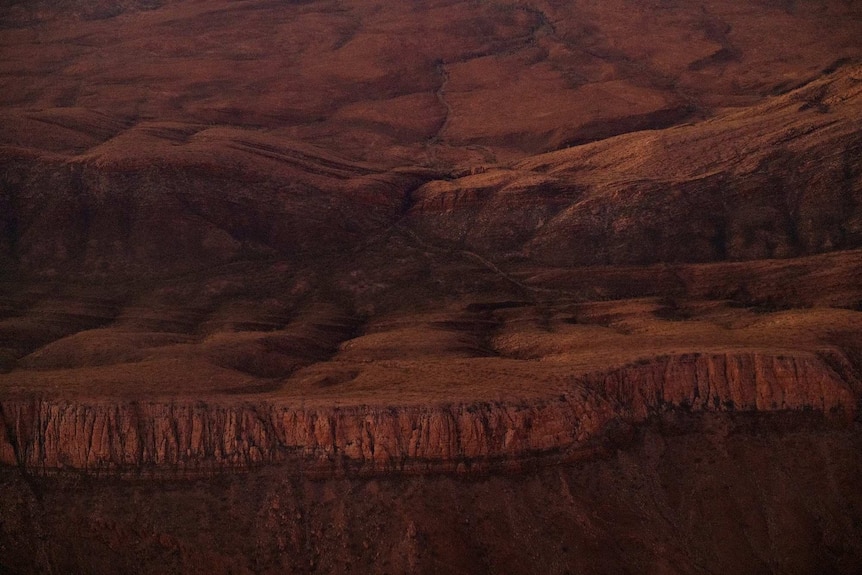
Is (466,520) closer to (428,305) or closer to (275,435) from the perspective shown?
(275,435)

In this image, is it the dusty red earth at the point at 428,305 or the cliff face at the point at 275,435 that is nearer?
the dusty red earth at the point at 428,305

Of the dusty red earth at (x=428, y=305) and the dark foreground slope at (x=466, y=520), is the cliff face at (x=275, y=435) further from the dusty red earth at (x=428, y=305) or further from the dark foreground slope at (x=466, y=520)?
the dark foreground slope at (x=466, y=520)

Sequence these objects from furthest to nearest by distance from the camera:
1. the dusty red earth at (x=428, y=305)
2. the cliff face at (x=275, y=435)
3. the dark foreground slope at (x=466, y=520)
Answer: the cliff face at (x=275, y=435) → the dusty red earth at (x=428, y=305) → the dark foreground slope at (x=466, y=520)

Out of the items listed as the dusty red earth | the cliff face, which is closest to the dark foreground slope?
the dusty red earth

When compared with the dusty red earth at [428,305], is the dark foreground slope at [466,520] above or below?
below

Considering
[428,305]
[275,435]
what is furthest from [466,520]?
[428,305]

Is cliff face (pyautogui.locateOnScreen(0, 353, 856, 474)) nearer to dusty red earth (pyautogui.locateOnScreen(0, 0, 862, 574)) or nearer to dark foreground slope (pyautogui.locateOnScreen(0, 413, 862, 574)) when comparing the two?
dusty red earth (pyautogui.locateOnScreen(0, 0, 862, 574))

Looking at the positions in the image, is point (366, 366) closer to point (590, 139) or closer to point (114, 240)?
point (114, 240)

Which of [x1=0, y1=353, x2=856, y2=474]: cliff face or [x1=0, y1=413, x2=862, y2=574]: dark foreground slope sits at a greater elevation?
[x1=0, y1=353, x2=856, y2=474]: cliff face

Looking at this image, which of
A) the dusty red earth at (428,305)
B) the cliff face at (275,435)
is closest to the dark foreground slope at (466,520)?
the dusty red earth at (428,305)
